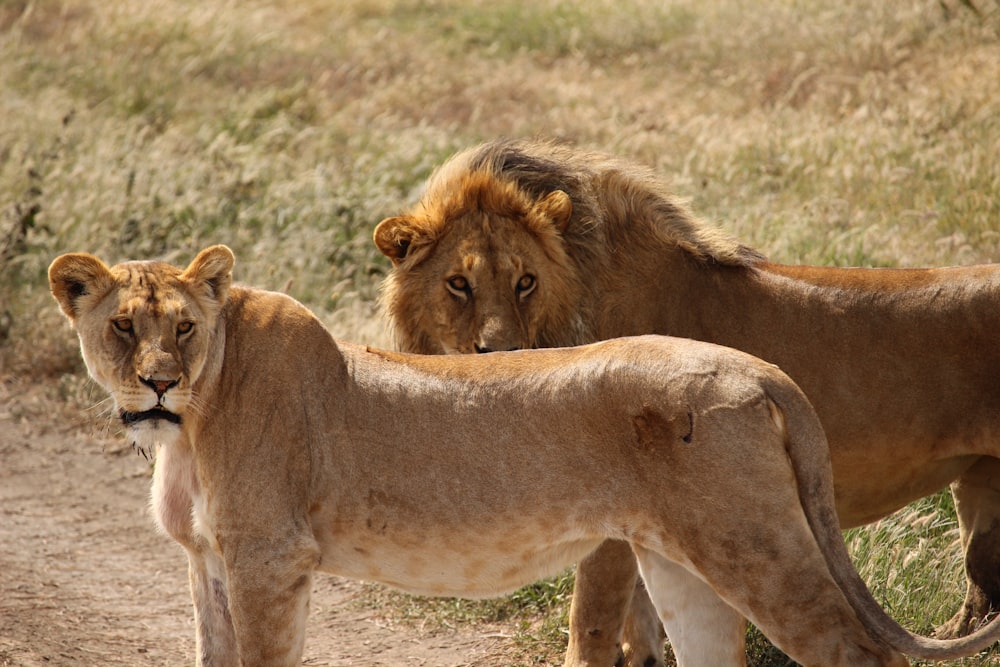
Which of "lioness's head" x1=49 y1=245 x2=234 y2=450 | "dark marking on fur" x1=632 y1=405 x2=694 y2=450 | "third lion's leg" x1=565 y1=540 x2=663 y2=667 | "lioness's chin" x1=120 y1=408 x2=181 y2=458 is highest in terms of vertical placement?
"lioness's head" x1=49 y1=245 x2=234 y2=450

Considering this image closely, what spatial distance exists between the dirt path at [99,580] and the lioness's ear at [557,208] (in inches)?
66.2

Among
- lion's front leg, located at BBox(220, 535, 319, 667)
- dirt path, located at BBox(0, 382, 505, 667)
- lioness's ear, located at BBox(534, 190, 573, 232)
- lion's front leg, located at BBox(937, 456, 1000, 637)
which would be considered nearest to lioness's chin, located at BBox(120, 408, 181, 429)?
lion's front leg, located at BBox(220, 535, 319, 667)

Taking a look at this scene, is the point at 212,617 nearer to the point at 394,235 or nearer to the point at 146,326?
the point at 146,326

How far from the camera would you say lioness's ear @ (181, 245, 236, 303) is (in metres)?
3.62

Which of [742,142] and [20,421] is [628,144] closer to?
[742,142]

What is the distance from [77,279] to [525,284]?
1546 millimetres

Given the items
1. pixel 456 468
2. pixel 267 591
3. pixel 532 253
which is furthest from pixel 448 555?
pixel 532 253

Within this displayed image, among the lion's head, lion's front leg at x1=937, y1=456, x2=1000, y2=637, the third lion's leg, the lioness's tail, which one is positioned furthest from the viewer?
lion's front leg at x1=937, y1=456, x2=1000, y2=637

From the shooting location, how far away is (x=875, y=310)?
415 centimetres

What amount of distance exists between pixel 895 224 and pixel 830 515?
4.58 metres

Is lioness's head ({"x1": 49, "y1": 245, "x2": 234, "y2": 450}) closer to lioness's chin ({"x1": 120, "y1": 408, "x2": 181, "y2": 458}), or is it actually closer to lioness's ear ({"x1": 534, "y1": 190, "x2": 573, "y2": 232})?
lioness's chin ({"x1": 120, "y1": 408, "x2": 181, "y2": 458})

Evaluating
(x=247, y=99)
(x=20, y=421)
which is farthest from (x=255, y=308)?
(x=247, y=99)

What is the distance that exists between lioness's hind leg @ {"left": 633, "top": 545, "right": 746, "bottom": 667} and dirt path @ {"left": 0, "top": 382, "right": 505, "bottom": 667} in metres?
1.48

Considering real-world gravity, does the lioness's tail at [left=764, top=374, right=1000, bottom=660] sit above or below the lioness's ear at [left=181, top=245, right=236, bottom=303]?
below
